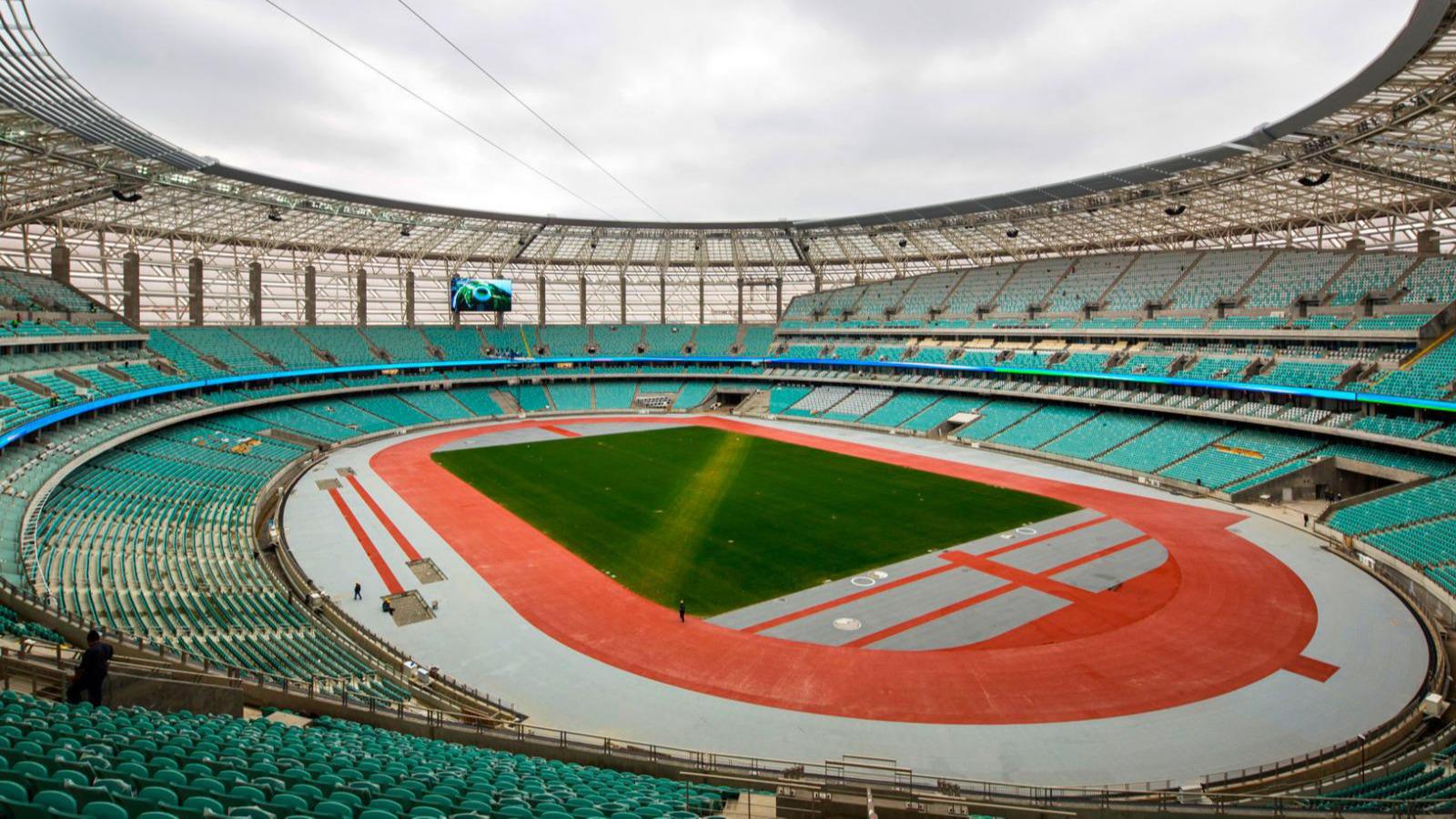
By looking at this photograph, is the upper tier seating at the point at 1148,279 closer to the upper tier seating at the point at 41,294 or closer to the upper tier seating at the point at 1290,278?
the upper tier seating at the point at 1290,278

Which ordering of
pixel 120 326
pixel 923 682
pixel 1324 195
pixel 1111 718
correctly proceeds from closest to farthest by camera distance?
pixel 1111 718
pixel 923 682
pixel 1324 195
pixel 120 326

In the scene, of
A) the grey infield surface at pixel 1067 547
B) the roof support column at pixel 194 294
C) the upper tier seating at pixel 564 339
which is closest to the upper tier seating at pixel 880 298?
the upper tier seating at pixel 564 339

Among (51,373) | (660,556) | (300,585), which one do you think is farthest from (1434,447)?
(51,373)

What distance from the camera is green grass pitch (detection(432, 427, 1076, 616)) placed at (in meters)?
28.1

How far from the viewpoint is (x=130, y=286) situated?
51.0 metres

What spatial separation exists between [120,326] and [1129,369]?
66.3 metres

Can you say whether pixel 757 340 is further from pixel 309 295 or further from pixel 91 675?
pixel 91 675

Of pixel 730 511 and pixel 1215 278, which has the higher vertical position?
pixel 1215 278

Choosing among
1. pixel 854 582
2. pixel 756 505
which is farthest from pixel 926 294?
pixel 854 582

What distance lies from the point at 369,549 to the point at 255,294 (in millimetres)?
42387

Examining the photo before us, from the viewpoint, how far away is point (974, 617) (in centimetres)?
2348

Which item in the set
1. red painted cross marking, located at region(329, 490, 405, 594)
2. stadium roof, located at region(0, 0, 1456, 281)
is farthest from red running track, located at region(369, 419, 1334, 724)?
stadium roof, located at region(0, 0, 1456, 281)

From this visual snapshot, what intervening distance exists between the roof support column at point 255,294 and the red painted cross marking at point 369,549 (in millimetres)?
30530

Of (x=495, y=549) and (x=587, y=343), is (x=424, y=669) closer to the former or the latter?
(x=495, y=549)
